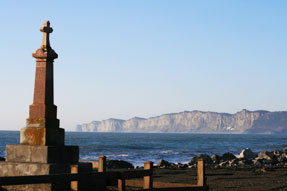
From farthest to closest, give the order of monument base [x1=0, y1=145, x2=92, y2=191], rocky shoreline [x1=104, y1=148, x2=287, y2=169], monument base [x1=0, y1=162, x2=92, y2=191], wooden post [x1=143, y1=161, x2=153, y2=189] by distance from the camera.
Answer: rocky shoreline [x1=104, y1=148, x2=287, y2=169], monument base [x1=0, y1=145, x2=92, y2=191], monument base [x1=0, y1=162, x2=92, y2=191], wooden post [x1=143, y1=161, x2=153, y2=189]

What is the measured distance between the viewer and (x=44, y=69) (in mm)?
14094

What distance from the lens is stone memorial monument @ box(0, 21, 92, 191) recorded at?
13.3 m

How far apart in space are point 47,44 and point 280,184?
41.0 feet

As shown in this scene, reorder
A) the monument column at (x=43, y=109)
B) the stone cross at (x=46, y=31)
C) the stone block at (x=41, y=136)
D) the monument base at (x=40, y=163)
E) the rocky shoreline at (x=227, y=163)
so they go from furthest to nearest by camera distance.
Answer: the rocky shoreline at (x=227, y=163), the stone cross at (x=46, y=31), the monument column at (x=43, y=109), the stone block at (x=41, y=136), the monument base at (x=40, y=163)

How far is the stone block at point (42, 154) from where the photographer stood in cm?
1328

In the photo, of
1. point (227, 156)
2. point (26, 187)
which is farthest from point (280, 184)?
point (227, 156)

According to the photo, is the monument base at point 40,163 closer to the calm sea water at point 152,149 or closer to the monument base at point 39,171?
the monument base at point 39,171

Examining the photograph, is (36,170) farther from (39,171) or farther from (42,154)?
(42,154)

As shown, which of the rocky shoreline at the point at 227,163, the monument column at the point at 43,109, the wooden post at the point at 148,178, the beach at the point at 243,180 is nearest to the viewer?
the wooden post at the point at 148,178

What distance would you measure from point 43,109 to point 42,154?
142 cm

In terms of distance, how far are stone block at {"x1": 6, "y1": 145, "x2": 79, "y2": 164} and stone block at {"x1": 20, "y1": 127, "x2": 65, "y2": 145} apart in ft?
0.93

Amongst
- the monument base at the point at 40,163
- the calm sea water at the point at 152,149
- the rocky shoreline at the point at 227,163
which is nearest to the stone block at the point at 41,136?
the monument base at the point at 40,163

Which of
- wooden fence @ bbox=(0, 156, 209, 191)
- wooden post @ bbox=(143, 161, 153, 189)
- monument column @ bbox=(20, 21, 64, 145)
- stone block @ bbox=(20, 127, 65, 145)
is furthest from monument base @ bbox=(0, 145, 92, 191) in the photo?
wooden post @ bbox=(143, 161, 153, 189)

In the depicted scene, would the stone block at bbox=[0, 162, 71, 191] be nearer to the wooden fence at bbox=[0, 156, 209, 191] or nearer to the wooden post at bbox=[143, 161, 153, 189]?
the wooden fence at bbox=[0, 156, 209, 191]
